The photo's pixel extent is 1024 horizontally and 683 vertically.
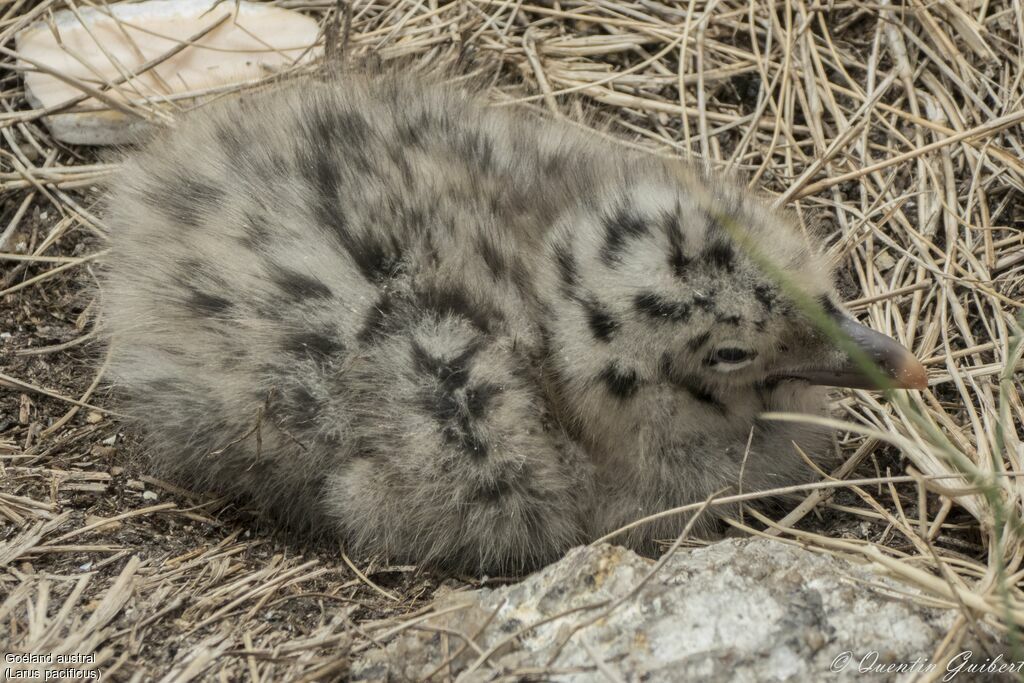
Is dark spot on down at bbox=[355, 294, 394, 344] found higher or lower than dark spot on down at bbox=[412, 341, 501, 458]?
higher

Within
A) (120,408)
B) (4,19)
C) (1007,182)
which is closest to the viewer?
(120,408)

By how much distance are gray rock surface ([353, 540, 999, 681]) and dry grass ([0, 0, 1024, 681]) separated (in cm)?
8

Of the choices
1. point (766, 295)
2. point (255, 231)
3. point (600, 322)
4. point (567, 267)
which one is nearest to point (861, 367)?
point (766, 295)

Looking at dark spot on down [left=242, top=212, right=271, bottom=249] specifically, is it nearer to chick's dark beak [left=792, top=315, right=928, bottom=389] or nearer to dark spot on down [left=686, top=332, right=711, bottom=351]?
dark spot on down [left=686, top=332, right=711, bottom=351]

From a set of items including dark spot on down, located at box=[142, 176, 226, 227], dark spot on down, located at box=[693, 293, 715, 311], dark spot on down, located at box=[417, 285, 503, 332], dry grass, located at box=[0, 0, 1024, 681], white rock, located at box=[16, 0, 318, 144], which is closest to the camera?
dry grass, located at box=[0, 0, 1024, 681]

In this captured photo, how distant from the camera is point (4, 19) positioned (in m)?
3.86

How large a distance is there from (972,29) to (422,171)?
2078 millimetres

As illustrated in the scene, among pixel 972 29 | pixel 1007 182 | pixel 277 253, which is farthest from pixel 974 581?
pixel 972 29

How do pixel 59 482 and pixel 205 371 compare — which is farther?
pixel 59 482

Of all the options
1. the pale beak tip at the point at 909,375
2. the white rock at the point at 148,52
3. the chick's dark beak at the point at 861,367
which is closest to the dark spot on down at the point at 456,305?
the chick's dark beak at the point at 861,367

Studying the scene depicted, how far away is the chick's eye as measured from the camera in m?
2.58

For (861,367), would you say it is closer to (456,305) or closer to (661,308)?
(661,308)

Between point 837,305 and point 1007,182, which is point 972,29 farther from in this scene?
point 837,305

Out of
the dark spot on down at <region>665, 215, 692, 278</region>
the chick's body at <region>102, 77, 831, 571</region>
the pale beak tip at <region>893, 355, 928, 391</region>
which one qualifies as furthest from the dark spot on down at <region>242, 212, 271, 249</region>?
the pale beak tip at <region>893, 355, 928, 391</region>
